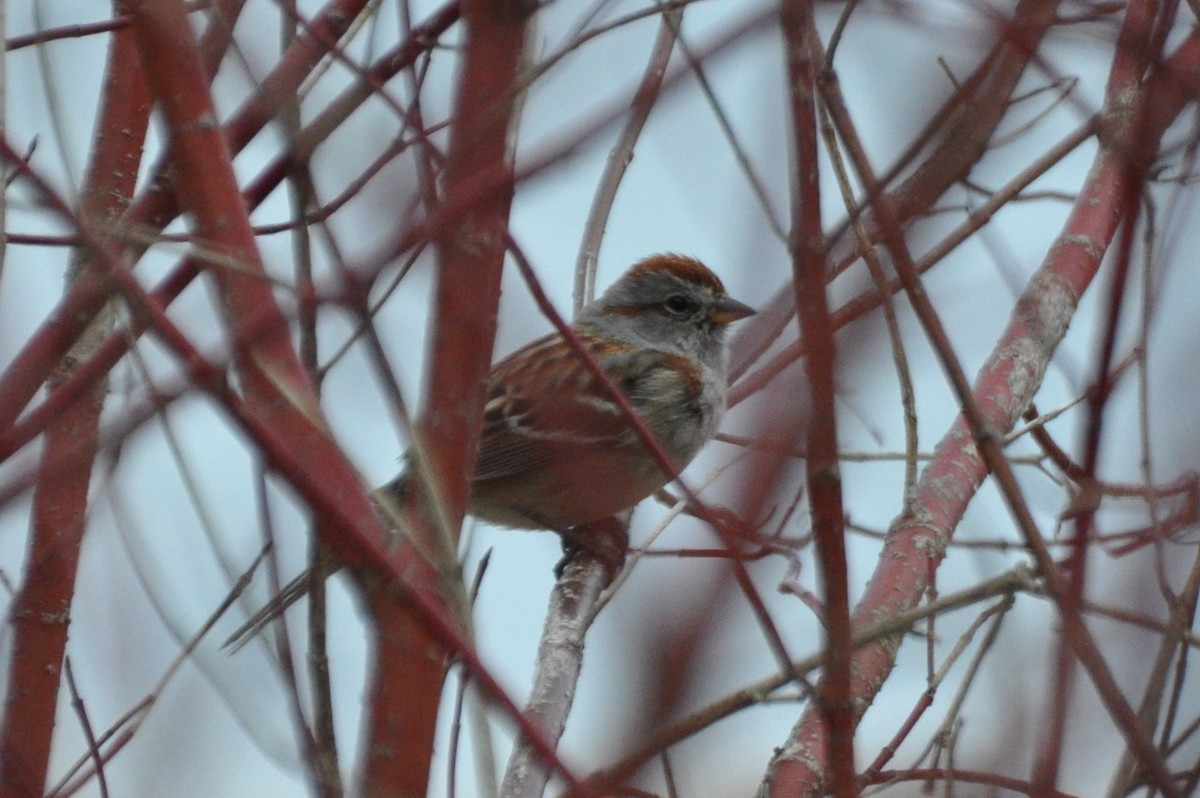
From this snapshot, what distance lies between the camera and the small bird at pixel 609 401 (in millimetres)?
4559

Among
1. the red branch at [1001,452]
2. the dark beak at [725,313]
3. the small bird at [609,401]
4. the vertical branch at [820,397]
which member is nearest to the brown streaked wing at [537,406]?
the small bird at [609,401]

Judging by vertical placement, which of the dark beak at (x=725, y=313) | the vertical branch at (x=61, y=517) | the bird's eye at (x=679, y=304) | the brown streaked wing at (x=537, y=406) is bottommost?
the vertical branch at (x=61, y=517)

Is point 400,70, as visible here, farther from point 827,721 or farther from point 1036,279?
point 1036,279

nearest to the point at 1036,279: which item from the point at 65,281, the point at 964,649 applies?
the point at 964,649

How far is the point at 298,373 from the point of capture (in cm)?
152

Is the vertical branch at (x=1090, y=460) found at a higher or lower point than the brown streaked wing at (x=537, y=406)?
lower

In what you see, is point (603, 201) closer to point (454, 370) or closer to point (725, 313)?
point (725, 313)

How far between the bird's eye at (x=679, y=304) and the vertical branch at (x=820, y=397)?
4.21 m

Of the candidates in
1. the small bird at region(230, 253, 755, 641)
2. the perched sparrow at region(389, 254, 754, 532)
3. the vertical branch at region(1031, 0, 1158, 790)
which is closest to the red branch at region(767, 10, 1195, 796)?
the vertical branch at region(1031, 0, 1158, 790)

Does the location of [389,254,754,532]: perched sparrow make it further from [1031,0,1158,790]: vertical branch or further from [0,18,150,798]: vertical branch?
[1031,0,1158,790]: vertical branch

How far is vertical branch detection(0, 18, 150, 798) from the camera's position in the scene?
2.30 meters

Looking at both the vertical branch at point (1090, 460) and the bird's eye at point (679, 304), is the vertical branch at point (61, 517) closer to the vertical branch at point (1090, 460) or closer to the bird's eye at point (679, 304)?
the vertical branch at point (1090, 460)

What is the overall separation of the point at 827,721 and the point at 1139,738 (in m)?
0.31

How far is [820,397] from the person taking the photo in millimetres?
1291
